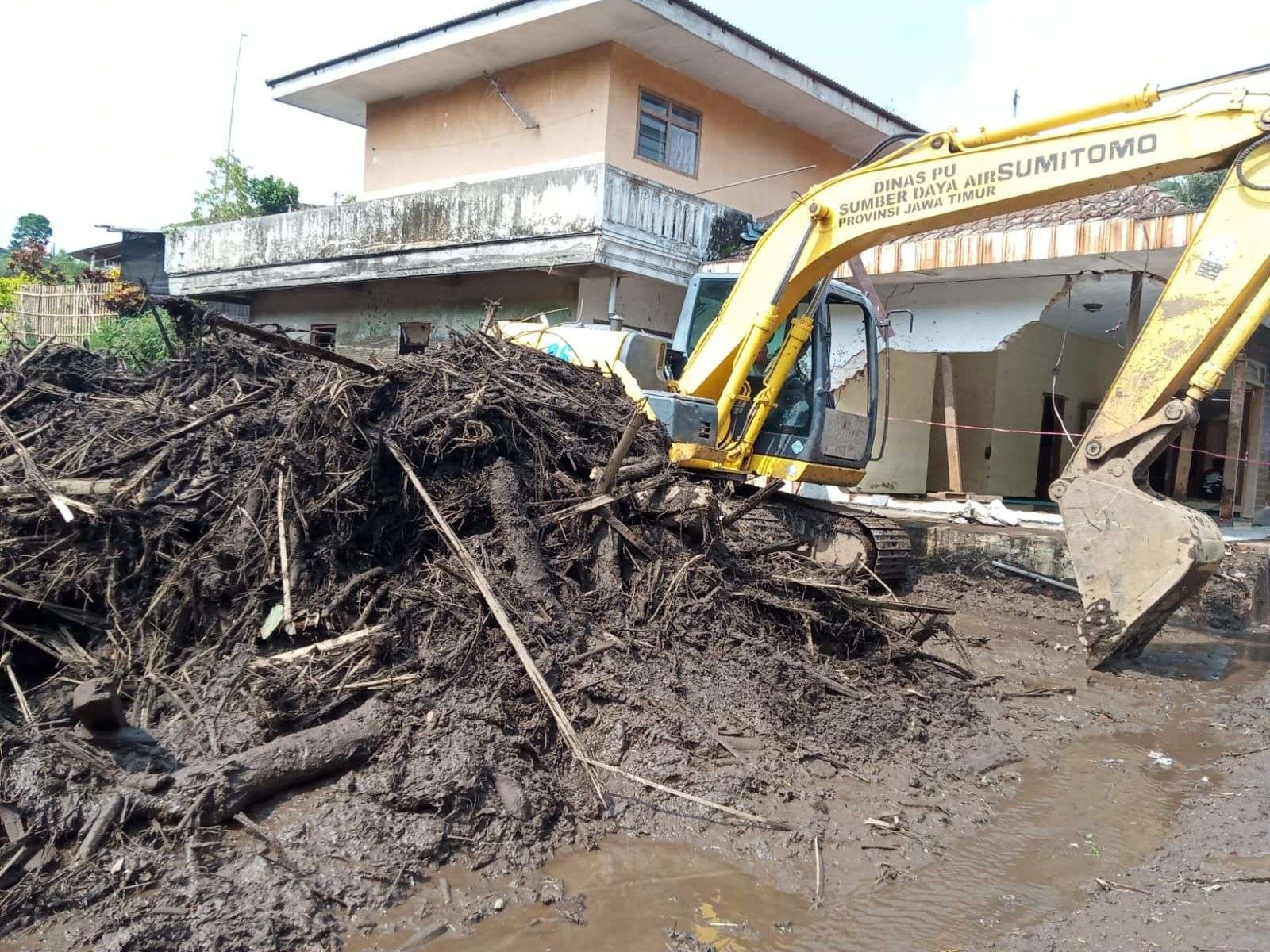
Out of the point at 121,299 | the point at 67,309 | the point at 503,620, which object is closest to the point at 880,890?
the point at 503,620

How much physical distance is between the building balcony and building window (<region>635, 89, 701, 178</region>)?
5.26ft

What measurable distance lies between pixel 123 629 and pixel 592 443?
8.83 ft

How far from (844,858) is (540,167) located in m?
12.6

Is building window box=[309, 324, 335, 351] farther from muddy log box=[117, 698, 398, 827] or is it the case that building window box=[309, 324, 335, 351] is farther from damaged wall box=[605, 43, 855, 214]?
muddy log box=[117, 698, 398, 827]

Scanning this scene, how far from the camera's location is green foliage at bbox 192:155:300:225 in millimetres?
23781

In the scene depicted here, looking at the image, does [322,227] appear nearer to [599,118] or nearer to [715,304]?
[599,118]

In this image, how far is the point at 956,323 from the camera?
11.5 m

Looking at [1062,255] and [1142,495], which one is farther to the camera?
[1062,255]

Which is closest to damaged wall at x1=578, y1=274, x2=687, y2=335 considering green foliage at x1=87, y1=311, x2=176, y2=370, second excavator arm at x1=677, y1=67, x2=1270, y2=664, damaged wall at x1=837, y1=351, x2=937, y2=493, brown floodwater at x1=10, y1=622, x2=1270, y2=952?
Result: damaged wall at x1=837, y1=351, x2=937, y2=493

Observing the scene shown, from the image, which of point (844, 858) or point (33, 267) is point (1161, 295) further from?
point (33, 267)

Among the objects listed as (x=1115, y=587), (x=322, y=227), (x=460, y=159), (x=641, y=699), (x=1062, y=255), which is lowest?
(x=641, y=699)

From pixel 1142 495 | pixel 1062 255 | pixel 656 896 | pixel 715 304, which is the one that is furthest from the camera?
pixel 1062 255

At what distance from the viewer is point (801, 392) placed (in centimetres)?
768

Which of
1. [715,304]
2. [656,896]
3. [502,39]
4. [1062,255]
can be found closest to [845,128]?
[502,39]
